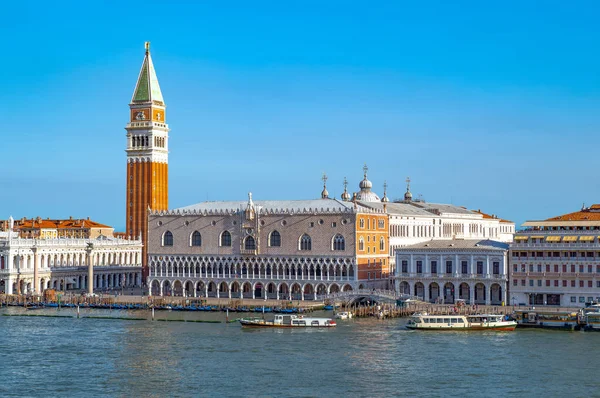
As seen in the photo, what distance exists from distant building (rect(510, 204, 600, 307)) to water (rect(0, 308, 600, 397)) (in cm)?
909

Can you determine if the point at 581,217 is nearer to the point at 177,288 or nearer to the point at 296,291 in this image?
the point at 296,291

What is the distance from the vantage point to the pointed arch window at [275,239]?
268 ft

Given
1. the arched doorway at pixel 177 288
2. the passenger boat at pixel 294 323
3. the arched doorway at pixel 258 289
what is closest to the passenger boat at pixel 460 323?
the passenger boat at pixel 294 323

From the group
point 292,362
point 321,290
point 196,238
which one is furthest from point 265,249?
point 292,362

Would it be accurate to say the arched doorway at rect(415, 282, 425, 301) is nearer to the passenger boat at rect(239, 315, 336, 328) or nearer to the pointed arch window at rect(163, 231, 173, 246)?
the passenger boat at rect(239, 315, 336, 328)

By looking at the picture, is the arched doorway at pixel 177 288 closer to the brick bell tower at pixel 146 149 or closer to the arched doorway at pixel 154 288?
the arched doorway at pixel 154 288

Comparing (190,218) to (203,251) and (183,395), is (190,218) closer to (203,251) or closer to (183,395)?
(203,251)

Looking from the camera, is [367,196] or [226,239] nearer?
[226,239]

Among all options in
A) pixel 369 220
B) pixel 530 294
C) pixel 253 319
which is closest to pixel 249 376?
pixel 253 319

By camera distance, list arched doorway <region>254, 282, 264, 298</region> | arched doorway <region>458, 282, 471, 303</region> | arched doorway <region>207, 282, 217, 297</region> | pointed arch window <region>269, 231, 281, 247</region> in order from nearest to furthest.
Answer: arched doorway <region>458, 282, 471, 303</region>, pointed arch window <region>269, 231, 281, 247</region>, arched doorway <region>254, 282, 264, 298</region>, arched doorway <region>207, 282, 217, 297</region>

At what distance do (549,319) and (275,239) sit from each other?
25.8 metres

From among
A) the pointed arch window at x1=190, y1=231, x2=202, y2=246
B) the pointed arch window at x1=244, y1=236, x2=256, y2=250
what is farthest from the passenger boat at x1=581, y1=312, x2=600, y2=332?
the pointed arch window at x1=190, y1=231, x2=202, y2=246

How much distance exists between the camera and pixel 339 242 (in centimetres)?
7906

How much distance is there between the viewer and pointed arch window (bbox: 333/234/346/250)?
7875 centimetres
